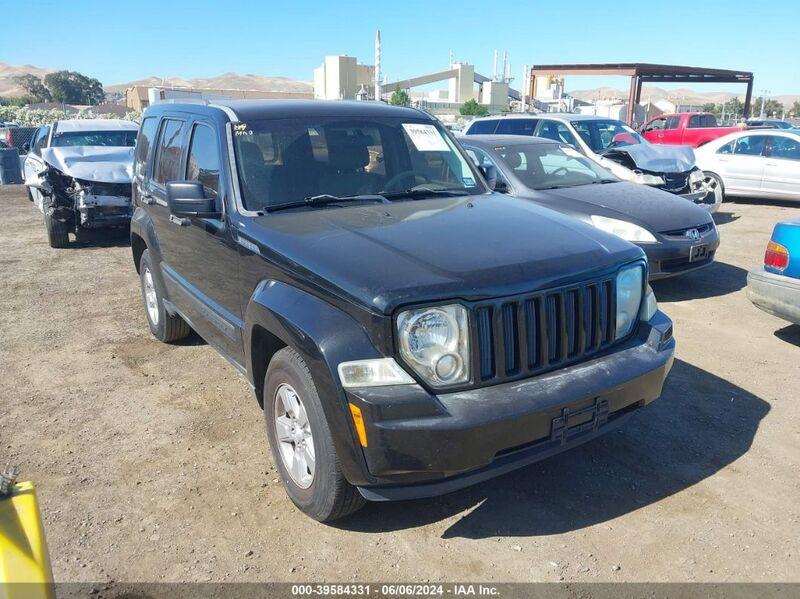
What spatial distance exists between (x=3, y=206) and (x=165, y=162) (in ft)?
41.7

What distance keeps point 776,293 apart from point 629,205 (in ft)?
7.42

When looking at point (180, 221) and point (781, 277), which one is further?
point (781, 277)

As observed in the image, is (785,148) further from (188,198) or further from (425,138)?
(188,198)

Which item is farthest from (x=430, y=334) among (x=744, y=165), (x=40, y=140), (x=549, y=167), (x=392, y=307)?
(x=40, y=140)

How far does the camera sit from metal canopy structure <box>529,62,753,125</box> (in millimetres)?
30891

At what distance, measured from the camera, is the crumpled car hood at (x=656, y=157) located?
10086 mm

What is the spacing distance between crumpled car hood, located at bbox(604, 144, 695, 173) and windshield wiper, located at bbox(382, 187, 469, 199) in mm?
6837

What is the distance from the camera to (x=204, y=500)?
342 cm

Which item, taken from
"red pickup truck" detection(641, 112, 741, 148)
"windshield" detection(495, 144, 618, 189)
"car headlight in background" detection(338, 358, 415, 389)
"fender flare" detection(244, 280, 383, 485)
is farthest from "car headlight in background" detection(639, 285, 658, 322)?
"red pickup truck" detection(641, 112, 741, 148)

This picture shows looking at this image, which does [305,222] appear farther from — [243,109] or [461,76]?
[461,76]

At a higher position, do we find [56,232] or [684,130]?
[684,130]

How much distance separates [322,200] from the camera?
3.78m

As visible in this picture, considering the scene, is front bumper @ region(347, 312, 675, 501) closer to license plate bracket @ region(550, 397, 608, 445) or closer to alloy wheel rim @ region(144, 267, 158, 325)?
license plate bracket @ region(550, 397, 608, 445)

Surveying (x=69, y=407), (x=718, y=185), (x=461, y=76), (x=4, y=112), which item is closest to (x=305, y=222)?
(x=69, y=407)
